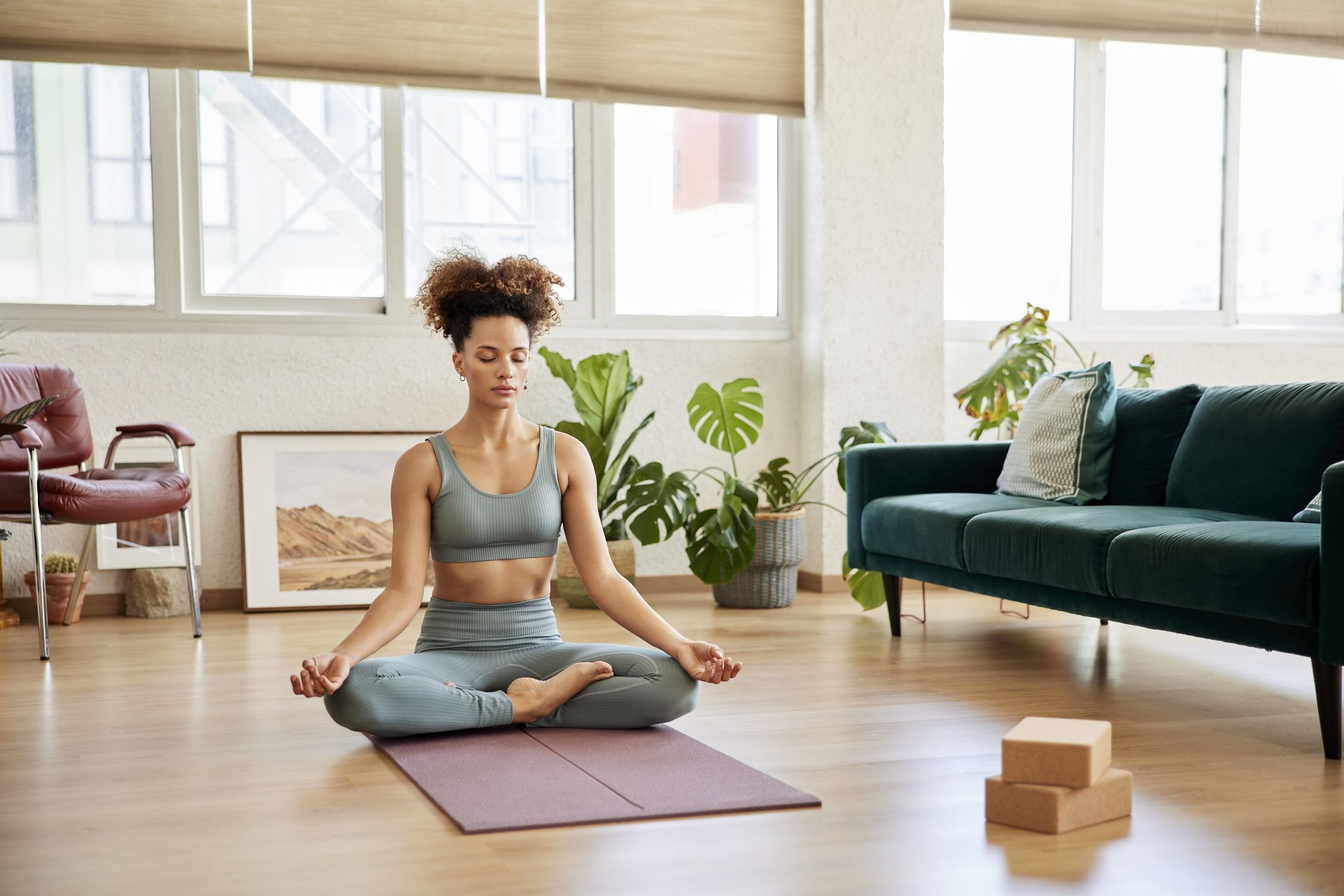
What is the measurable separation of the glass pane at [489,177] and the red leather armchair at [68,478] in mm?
1226

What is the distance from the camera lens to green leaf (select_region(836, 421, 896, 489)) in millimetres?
4641

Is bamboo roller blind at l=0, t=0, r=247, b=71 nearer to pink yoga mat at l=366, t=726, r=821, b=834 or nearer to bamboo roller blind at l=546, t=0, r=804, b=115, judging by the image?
bamboo roller blind at l=546, t=0, r=804, b=115

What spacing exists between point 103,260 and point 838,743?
3.42m

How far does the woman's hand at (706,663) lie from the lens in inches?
97.0

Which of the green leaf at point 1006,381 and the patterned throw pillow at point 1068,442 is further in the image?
the green leaf at point 1006,381

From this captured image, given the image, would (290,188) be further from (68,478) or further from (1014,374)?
(1014,374)

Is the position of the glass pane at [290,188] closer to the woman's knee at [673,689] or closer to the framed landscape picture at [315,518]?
the framed landscape picture at [315,518]

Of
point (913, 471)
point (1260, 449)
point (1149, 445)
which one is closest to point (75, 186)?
point (913, 471)

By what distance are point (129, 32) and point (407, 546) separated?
2.87 meters

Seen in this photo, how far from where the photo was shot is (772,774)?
94.1 inches

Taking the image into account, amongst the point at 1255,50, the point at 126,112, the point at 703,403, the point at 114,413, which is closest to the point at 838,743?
the point at 703,403

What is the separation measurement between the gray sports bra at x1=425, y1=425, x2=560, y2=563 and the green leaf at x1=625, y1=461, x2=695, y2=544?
1.81 m

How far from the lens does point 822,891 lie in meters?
1.75

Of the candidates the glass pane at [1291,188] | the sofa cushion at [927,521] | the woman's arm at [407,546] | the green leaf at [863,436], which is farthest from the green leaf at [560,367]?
the glass pane at [1291,188]
